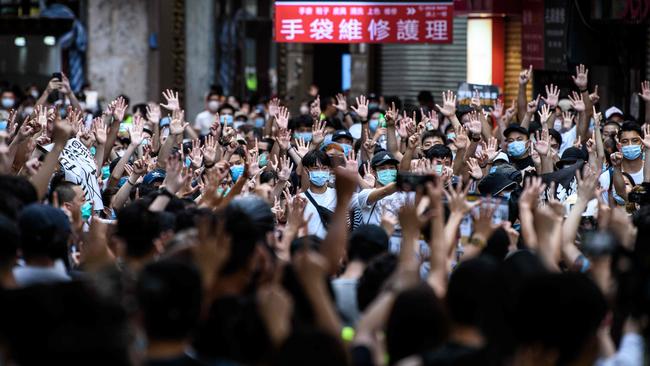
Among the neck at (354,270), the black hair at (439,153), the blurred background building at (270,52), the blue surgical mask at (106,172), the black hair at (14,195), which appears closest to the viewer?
the neck at (354,270)

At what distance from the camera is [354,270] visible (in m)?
6.47

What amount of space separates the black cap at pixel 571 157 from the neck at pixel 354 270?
5.02m

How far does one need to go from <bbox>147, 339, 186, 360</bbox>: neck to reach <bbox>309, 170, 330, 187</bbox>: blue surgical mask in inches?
221

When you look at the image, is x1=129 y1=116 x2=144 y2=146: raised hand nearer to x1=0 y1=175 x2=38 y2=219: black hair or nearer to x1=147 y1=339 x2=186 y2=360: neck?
x1=0 y1=175 x2=38 y2=219: black hair

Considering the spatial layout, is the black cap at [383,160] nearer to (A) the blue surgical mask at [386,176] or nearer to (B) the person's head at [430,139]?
(A) the blue surgical mask at [386,176]

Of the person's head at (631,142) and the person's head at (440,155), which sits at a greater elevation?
the person's head at (631,142)

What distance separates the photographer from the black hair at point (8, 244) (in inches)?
233

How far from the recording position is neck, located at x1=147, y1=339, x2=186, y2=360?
4.80 meters

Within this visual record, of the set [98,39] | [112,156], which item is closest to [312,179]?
[112,156]

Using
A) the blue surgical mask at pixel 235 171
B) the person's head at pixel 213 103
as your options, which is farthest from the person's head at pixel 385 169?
the person's head at pixel 213 103

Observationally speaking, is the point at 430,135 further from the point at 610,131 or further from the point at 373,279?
the point at 373,279

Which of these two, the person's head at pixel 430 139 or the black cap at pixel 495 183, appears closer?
the black cap at pixel 495 183

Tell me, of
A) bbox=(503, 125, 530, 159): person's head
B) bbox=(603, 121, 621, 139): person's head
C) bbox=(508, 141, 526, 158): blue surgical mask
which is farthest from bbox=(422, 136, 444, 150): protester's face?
bbox=(603, 121, 621, 139): person's head

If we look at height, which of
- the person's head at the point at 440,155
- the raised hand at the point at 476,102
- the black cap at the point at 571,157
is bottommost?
the black cap at the point at 571,157
